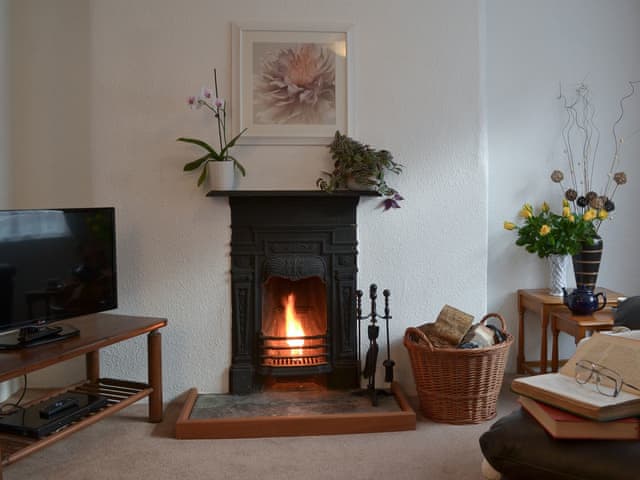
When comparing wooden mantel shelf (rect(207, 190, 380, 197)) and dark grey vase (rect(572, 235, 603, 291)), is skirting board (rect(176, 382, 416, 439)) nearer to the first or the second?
wooden mantel shelf (rect(207, 190, 380, 197))

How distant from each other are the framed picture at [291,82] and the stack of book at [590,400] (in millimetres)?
1932

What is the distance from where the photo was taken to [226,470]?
8.38ft

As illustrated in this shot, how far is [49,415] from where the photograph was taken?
2531 millimetres

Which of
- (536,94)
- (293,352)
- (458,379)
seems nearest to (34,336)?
(293,352)

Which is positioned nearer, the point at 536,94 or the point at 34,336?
the point at 34,336

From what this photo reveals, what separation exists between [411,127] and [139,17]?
1.56m

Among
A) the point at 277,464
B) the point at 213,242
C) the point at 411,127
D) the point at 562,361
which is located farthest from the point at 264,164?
the point at 562,361

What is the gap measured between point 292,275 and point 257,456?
980mm

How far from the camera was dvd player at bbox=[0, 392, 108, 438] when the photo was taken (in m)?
2.42

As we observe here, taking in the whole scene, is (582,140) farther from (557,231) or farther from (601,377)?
(601,377)

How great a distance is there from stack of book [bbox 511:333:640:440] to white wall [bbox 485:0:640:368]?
203 cm

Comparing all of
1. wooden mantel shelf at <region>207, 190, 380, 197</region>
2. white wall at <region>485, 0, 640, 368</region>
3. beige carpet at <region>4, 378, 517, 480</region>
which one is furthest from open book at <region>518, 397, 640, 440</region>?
white wall at <region>485, 0, 640, 368</region>

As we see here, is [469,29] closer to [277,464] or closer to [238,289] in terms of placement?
[238,289]

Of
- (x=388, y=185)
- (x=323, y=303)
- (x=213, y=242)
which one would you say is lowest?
(x=323, y=303)
